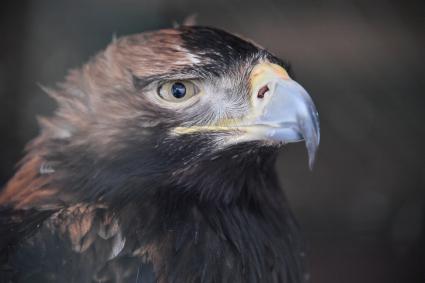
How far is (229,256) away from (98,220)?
334mm

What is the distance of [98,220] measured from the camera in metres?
1.62

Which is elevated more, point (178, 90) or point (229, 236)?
point (178, 90)

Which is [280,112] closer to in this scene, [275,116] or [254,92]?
[275,116]

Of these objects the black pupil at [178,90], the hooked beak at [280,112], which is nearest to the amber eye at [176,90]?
the black pupil at [178,90]

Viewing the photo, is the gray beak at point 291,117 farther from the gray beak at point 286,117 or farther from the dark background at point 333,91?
Answer: the dark background at point 333,91

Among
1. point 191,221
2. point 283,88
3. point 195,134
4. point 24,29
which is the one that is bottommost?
point 191,221

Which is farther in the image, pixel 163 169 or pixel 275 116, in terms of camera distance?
pixel 163 169

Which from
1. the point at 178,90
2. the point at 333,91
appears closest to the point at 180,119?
the point at 178,90

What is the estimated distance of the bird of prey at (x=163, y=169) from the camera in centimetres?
158

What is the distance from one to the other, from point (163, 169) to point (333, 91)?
189cm

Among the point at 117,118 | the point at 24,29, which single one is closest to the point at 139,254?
the point at 117,118

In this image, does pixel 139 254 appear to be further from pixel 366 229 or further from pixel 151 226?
pixel 366 229

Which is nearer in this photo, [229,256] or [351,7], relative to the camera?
[229,256]

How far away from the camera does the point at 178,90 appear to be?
1667mm
